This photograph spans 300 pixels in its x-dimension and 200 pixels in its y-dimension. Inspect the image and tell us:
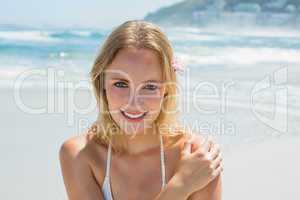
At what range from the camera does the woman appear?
1.92 metres

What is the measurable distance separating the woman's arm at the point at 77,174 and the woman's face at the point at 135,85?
0.21 meters

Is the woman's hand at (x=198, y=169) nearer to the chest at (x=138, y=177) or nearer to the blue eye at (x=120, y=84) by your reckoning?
the chest at (x=138, y=177)

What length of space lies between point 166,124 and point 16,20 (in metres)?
6.74

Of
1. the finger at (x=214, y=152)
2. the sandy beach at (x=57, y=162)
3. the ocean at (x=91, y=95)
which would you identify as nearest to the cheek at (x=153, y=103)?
the finger at (x=214, y=152)

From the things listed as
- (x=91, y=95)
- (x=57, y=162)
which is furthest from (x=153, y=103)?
(x=91, y=95)

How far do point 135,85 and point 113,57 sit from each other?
14 centimetres

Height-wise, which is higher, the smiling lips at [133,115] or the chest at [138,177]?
the smiling lips at [133,115]

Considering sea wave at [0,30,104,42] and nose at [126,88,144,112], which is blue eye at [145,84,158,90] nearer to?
nose at [126,88,144,112]

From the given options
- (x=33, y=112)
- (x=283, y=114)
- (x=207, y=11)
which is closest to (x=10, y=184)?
(x=33, y=112)

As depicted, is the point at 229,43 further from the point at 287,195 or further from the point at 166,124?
the point at 166,124

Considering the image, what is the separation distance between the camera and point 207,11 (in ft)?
30.2

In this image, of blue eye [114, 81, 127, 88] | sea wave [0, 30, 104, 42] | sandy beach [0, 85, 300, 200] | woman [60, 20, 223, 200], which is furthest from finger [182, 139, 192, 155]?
sea wave [0, 30, 104, 42]

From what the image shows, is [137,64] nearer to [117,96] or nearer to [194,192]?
[117,96]

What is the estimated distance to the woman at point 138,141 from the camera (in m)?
1.92
